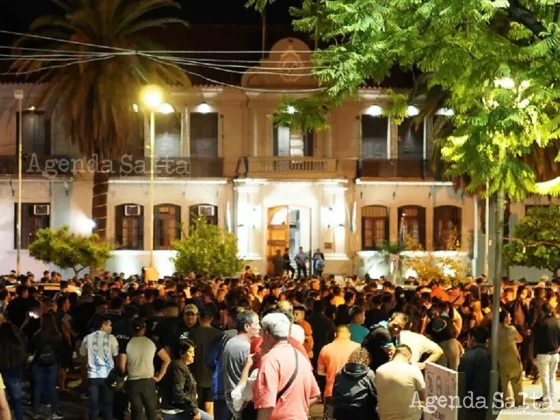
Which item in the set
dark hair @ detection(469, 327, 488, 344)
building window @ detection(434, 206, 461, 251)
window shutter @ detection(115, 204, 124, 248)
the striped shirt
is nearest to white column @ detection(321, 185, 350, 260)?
building window @ detection(434, 206, 461, 251)

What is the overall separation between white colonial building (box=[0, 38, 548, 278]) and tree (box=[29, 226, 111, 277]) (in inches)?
211

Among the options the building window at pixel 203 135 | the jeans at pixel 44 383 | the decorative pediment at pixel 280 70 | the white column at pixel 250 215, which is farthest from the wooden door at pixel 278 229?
the jeans at pixel 44 383

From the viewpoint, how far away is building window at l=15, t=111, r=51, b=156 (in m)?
42.6

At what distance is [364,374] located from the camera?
1003 centimetres

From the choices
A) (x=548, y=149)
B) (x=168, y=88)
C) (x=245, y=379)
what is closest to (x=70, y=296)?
(x=245, y=379)

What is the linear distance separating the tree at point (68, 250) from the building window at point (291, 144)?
30.4 ft

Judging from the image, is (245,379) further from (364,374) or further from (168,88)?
(168,88)

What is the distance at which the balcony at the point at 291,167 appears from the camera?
137 feet

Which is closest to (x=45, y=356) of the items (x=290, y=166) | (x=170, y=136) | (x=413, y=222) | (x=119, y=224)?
(x=290, y=166)

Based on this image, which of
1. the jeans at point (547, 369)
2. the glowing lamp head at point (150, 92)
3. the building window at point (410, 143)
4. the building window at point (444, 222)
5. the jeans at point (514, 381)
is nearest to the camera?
the jeans at point (514, 381)

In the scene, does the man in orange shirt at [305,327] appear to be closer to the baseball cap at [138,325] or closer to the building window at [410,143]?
the baseball cap at [138,325]

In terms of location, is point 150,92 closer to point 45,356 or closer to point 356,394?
point 45,356

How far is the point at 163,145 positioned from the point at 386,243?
33.2 feet

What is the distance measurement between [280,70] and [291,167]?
12.8ft
